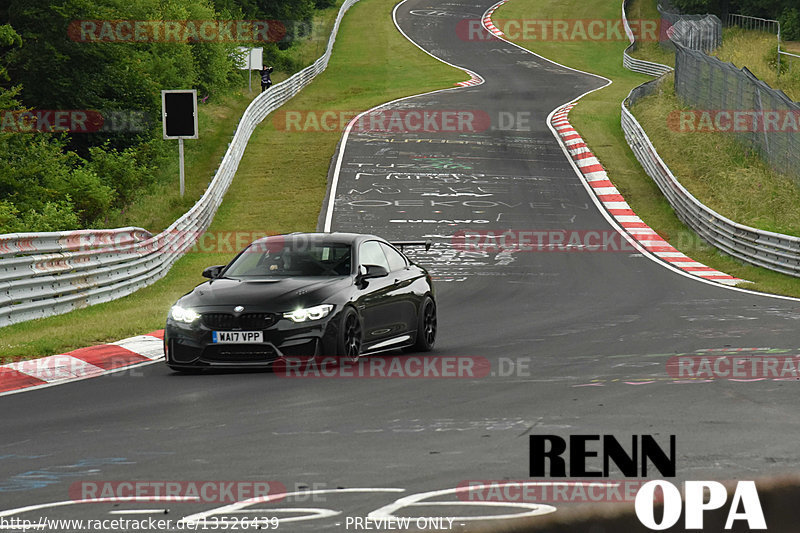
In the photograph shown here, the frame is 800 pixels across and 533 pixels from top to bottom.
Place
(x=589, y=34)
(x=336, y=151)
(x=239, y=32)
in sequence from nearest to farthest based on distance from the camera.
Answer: (x=336, y=151) < (x=239, y=32) < (x=589, y=34)

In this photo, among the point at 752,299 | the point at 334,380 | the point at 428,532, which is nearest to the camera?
the point at 428,532

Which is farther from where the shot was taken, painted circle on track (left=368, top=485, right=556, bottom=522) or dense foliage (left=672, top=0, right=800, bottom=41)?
dense foliage (left=672, top=0, right=800, bottom=41)

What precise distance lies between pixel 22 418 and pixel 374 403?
275 cm

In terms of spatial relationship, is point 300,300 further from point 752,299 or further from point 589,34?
point 589,34

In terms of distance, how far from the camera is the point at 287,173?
38781mm

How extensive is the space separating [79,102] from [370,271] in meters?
29.6

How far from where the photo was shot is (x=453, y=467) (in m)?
7.08

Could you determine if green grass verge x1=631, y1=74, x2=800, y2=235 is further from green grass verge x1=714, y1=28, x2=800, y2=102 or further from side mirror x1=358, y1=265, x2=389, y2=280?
side mirror x1=358, y1=265, x2=389, y2=280

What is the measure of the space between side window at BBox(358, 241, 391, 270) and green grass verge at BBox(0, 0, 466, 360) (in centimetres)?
341

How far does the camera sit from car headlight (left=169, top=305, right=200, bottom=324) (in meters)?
11.8

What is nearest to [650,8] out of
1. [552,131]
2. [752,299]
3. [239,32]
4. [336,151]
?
[239,32]

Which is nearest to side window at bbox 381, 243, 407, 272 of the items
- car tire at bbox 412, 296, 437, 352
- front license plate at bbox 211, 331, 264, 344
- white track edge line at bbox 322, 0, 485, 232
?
car tire at bbox 412, 296, 437, 352

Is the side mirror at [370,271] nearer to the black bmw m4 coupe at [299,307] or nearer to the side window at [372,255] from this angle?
the black bmw m4 coupe at [299,307]

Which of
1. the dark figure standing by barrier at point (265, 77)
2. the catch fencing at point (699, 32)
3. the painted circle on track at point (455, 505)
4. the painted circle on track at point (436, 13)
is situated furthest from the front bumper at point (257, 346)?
the painted circle on track at point (436, 13)
